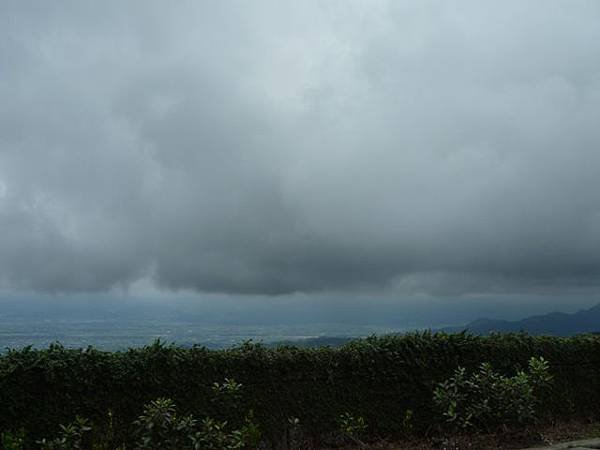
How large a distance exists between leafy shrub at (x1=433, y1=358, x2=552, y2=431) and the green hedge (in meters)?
0.43

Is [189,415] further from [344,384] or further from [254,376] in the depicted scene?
[344,384]

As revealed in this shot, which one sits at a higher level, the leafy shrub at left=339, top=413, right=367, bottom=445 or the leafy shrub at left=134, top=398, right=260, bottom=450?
the leafy shrub at left=134, top=398, right=260, bottom=450

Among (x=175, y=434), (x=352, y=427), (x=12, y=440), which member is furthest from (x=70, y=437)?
(x=352, y=427)

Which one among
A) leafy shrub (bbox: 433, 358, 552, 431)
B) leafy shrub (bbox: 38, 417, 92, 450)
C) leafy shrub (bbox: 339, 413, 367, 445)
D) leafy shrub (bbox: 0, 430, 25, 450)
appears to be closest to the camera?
leafy shrub (bbox: 0, 430, 25, 450)

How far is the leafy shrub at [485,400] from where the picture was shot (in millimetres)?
9641

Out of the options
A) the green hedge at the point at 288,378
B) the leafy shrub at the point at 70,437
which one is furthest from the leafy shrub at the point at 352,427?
the leafy shrub at the point at 70,437

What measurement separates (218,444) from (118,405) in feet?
5.21

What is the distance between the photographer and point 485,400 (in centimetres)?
969

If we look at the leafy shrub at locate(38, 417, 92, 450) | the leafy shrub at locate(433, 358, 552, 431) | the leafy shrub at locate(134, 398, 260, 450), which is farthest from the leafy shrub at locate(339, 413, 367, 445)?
the leafy shrub at locate(38, 417, 92, 450)

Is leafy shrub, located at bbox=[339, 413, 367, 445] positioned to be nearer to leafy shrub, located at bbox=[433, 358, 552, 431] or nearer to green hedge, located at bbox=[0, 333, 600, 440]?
green hedge, located at bbox=[0, 333, 600, 440]

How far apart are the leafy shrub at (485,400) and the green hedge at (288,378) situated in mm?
434

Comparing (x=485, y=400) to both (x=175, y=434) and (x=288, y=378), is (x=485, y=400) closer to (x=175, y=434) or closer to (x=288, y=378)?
(x=288, y=378)

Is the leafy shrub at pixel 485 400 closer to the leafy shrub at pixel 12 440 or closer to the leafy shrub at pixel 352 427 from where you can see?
the leafy shrub at pixel 352 427

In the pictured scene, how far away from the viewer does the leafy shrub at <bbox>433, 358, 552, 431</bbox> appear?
964 cm
